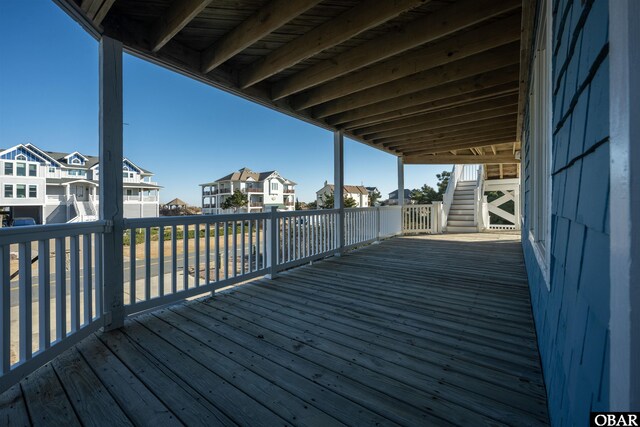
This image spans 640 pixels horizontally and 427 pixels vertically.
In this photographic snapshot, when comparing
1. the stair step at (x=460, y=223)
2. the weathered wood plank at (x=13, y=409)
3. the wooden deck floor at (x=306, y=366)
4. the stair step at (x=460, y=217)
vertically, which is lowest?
the weathered wood plank at (x=13, y=409)

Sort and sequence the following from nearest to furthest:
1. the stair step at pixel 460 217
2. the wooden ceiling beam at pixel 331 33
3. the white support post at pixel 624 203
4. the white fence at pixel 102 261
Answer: the white support post at pixel 624 203, the white fence at pixel 102 261, the wooden ceiling beam at pixel 331 33, the stair step at pixel 460 217

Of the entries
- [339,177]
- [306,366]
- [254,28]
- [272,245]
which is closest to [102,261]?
[306,366]

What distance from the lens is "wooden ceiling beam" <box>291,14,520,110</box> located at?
8.34 ft

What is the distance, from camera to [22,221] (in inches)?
63.7

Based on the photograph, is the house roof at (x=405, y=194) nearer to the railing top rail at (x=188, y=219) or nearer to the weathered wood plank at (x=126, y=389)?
the railing top rail at (x=188, y=219)

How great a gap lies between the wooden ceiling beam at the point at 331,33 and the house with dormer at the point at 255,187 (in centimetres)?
350

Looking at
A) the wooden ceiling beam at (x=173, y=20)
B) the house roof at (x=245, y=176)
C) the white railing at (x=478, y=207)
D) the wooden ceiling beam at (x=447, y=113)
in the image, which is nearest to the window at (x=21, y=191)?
the wooden ceiling beam at (x=173, y=20)

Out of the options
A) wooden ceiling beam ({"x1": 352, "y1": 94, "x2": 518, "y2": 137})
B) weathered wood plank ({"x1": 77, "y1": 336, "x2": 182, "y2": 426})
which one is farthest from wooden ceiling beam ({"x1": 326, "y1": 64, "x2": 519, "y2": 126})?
weathered wood plank ({"x1": 77, "y1": 336, "x2": 182, "y2": 426})

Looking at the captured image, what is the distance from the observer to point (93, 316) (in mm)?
2119

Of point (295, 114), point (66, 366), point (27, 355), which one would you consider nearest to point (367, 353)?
point (66, 366)

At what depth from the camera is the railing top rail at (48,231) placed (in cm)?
149

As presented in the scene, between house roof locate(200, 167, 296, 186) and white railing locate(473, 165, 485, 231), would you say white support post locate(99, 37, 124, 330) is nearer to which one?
house roof locate(200, 167, 296, 186)

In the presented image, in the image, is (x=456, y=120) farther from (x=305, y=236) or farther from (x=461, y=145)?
(x=305, y=236)

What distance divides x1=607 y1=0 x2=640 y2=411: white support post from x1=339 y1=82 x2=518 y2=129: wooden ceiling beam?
3.82m
